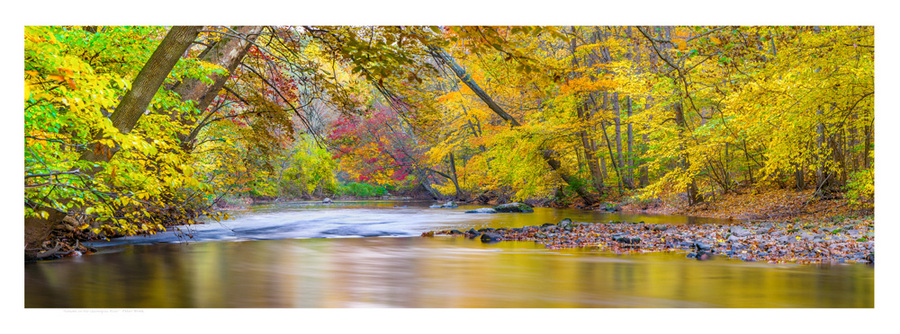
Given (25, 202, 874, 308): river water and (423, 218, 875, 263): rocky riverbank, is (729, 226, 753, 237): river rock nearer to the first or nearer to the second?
(423, 218, 875, 263): rocky riverbank

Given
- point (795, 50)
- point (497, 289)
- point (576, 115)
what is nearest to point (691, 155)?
point (576, 115)

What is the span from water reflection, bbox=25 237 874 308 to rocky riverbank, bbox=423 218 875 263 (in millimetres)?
439

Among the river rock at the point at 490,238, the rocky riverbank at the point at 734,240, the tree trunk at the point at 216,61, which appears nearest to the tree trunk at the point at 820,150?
the rocky riverbank at the point at 734,240

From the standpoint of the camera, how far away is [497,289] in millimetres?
4750

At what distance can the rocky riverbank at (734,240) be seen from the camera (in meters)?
5.65

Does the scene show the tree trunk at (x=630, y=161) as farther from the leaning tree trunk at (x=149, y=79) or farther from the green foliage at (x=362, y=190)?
the green foliage at (x=362, y=190)

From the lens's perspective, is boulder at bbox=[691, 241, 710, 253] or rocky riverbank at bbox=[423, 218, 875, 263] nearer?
rocky riverbank at bbox=[423, 218, 875, 263]

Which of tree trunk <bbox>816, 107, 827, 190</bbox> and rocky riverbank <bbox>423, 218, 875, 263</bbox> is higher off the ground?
tree trunk <bbox>816, 107, 827, 190</bbox>

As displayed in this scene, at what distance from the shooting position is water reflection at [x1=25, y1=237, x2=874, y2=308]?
14.2 ft

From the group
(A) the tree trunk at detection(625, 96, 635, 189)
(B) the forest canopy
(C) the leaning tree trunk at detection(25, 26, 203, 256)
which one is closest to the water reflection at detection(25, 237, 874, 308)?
(B) the forest canopy

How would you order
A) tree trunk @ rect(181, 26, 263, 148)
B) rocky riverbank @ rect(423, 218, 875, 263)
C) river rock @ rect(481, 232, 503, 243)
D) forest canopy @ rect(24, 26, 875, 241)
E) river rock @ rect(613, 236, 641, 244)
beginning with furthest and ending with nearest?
river rock @ rect(481, 232, 503, 243) < tree trunk @ rect(181, 26, 263, 148) < river rock @ rect(613, 236, 641, 244) < rocky riverbank @ rect(423, 218, 875, 263) < forest canopy @ rect(24, 26, 875, 241)
